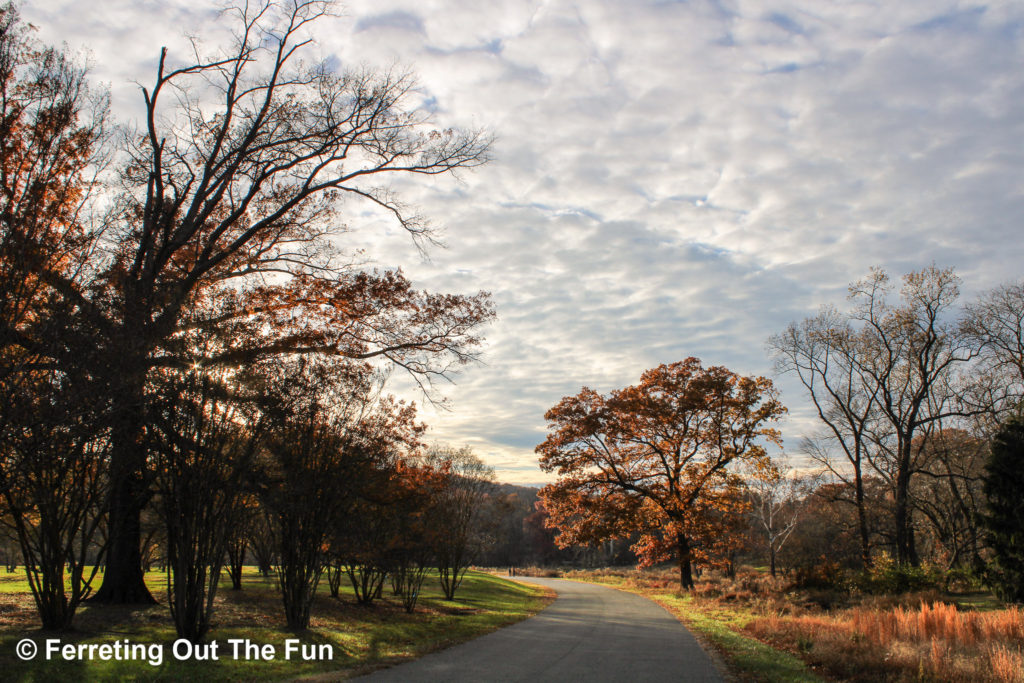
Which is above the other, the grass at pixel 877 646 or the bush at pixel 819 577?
the grass at pixel 877 646

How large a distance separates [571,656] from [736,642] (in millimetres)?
4652

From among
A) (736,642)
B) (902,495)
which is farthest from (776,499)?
(736,642)

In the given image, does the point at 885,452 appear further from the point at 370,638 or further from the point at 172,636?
the point at 172,636

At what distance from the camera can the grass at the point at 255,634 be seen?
25.8 ft

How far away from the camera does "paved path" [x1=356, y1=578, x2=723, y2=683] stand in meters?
8.53

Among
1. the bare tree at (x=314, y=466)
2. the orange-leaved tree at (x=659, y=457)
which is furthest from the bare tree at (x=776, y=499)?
the bare tree at (x=314, y=466)

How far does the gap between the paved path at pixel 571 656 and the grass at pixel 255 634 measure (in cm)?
77

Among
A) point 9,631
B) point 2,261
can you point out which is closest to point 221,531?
point 9,631

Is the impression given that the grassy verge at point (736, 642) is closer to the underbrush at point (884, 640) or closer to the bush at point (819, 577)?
the underbrush at point (884, 640)

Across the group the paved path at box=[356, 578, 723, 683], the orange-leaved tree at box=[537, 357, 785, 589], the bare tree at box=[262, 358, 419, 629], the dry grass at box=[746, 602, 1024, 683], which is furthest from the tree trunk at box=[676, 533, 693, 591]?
the bare tree at box=[262, 358, 419, 629]

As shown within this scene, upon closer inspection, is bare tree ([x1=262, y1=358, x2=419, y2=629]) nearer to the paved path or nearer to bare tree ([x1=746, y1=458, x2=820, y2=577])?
the paved path

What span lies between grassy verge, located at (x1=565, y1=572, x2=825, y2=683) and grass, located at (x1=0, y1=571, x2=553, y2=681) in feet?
16.9

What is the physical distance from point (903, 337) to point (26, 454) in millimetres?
32265

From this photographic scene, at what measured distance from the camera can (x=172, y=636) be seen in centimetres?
1012
